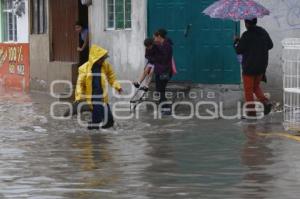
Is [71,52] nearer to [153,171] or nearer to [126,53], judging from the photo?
[126,53]

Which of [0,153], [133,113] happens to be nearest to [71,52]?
[133,113]

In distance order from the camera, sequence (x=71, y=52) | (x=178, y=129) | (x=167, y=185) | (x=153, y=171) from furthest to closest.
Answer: (x=71, y=52)
(x=178, y=129)
(x=153, y=171)
(x=167, y=185)

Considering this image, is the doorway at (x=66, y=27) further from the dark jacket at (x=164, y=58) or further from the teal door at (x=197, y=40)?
the dark jacket at (x=164, y=58)

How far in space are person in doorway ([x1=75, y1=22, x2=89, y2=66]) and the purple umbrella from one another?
6979 mm

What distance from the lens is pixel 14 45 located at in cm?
2544

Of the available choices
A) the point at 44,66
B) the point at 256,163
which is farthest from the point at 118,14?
the point at 256,163

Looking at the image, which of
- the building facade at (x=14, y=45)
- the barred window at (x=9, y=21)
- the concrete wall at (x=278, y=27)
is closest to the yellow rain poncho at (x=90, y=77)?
the concrete wall at (x=278, y=27)

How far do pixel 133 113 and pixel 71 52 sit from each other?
6056mm

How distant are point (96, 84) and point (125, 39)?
4885 millimetres

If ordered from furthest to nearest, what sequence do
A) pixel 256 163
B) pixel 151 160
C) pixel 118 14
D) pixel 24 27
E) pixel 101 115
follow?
pixel 24 27, pixel 118 14, pixel 101 115, pixel 151 160, pixel 256 163

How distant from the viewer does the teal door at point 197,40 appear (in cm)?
1634

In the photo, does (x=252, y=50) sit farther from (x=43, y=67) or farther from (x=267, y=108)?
(x=43, y=67)

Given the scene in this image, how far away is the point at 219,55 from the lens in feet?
53.9

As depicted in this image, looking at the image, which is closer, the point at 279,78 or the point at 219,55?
the point at 279,78
